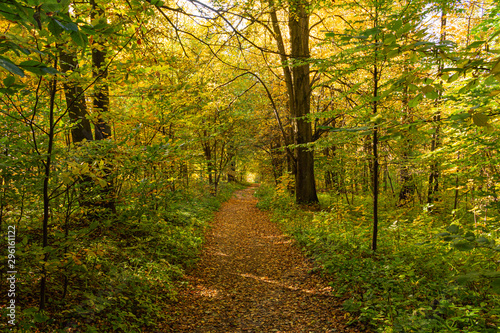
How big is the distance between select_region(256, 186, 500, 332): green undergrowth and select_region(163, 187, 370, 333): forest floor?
347mm

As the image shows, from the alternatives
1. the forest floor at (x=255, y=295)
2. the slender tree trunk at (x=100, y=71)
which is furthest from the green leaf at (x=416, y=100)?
the forest floor at (x=255, y=295)

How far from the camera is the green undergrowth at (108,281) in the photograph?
267cm

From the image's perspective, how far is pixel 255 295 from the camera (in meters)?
5.11

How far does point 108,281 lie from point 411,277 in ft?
15.3

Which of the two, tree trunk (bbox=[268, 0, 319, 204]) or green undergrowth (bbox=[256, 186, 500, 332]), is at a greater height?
tree trunk (bbox=[268, 0, 319, 204])

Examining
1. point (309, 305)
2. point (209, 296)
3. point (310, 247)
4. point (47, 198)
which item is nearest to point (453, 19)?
point (310, 247)

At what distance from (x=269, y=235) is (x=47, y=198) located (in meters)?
7.32

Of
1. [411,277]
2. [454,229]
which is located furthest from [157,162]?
[411,277]

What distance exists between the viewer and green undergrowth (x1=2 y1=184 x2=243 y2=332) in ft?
8.77

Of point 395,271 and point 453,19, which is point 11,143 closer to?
point 395,271

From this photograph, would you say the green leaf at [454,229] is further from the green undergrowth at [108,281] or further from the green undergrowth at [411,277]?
the green undergrowth at [108,281]

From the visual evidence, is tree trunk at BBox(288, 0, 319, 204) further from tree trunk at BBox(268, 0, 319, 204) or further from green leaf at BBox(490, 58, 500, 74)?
green leaf at BBox(490, 58, 500, 74)

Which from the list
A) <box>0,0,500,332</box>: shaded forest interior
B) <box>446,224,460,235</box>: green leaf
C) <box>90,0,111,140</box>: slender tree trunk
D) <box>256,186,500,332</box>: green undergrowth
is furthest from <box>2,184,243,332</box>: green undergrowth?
<box>256,186,500,332</box>: green undergrowth

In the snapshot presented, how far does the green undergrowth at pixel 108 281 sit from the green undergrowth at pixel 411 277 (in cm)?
296
